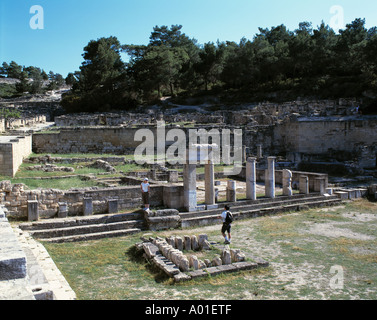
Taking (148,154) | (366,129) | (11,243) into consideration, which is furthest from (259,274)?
(366,129)

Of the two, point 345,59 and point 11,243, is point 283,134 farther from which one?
point 11,243

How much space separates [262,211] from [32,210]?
7.98m

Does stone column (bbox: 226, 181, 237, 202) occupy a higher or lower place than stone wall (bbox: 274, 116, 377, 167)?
lower

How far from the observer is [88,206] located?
486 inches

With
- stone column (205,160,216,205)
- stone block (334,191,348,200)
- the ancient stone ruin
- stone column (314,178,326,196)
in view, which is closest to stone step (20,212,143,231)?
the ancient stone ruin

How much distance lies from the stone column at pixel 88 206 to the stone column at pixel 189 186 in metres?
3.19

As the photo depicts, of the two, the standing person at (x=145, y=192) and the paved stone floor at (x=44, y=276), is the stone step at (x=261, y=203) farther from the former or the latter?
the paved stone floor at (x=44, y=276)

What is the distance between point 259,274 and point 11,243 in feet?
17.9

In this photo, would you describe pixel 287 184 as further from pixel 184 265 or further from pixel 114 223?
pixel 184 265

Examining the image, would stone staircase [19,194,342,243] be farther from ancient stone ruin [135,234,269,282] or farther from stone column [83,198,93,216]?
ancient stone ruin [135,234,269,282]

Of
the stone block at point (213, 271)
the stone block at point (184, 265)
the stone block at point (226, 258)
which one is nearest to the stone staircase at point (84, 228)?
the stone block at point (184, 265)

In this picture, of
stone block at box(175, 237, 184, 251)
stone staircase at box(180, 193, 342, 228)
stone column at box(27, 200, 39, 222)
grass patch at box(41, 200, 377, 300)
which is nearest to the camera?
grass patch at box(41, 200, 377, 300)

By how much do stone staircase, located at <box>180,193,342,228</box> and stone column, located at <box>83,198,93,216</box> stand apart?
9.72 feet

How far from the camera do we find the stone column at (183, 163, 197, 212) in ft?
43.1
